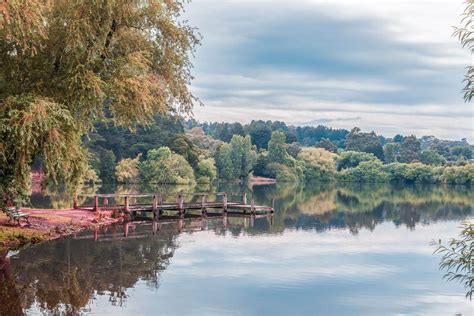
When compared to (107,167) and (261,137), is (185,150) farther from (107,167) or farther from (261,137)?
(261,137)

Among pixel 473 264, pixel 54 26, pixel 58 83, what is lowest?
pixel 473 264

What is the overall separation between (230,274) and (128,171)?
68.3m

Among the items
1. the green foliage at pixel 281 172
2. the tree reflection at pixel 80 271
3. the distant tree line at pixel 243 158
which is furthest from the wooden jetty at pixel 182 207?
the green foliage at pixel 281 172

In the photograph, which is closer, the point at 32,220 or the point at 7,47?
the point at 7,47

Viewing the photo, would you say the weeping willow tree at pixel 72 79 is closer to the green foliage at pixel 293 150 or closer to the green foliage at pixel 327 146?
the green foliage at pixel 293 150

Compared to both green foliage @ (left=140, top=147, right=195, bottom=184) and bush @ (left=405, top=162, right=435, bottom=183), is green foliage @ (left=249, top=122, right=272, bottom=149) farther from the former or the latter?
green foliage @ (left=140, top=147, right=195, bottom=184)

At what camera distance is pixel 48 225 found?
95.7ft

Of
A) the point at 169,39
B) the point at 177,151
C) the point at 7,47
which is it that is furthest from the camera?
the point at 177,151

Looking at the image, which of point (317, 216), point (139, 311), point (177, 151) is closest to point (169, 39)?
point (139, 311)

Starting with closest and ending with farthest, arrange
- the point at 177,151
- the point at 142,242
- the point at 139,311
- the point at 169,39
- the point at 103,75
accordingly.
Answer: the point at 139,311, the point at 103,75, the point at 169,39, the point at 142,242, the point at 177,151

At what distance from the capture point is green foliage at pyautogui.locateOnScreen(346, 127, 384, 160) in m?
161

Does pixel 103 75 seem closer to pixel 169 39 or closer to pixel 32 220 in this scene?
pixel 169 39

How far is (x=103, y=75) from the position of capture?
67.2ft

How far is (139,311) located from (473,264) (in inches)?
356
